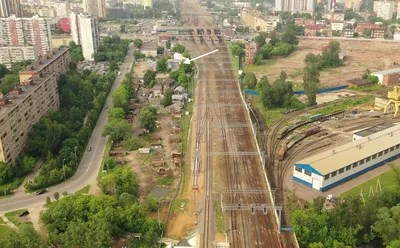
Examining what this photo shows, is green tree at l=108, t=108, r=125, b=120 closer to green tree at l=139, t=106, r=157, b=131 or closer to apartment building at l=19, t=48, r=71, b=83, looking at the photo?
green tree at l=139, t=106, r=157, b=131

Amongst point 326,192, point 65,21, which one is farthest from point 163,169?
point 65,21

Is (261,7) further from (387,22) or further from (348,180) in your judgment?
(348,180)

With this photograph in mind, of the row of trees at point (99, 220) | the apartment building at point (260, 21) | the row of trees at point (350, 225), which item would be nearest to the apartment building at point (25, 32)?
the row of trees at point (99, 220)

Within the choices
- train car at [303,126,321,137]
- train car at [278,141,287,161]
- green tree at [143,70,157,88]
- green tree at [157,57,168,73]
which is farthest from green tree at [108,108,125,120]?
green tree at [157,57,168,73]

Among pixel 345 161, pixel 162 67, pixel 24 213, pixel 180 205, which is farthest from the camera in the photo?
pixel 162 67

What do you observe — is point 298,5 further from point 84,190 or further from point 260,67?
point 84,190

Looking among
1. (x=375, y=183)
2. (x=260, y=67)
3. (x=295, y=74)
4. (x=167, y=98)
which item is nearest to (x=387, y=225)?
(x=375, y=183)
